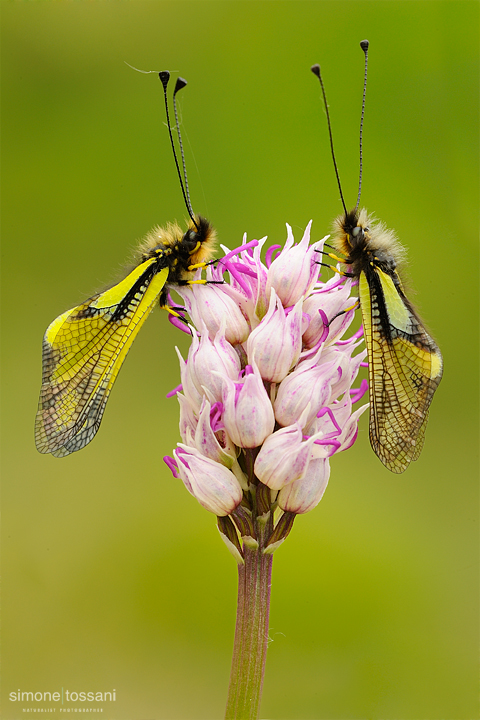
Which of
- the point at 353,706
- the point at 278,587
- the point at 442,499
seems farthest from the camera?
the point at 442,499

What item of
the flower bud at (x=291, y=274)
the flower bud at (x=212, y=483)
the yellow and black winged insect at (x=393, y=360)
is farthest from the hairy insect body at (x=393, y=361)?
the flower bud at (x=212, y=483)

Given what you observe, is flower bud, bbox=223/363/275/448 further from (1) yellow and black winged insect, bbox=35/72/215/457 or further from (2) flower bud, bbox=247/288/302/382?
(1) yellow and black winged insect, bbox=35/72/215/457

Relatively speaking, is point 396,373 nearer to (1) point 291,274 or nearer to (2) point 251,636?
(1) point 291,274

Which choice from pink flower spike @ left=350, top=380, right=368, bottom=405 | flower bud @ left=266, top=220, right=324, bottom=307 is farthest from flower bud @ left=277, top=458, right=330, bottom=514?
flower bud @ left=266, top=220, right=324, bottom=307

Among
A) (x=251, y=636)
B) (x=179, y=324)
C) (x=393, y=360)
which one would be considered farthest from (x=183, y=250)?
(x=251, y=636)

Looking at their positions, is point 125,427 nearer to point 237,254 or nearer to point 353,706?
point 353,706

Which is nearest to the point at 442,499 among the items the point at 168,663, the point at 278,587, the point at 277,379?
the point at 278,587
